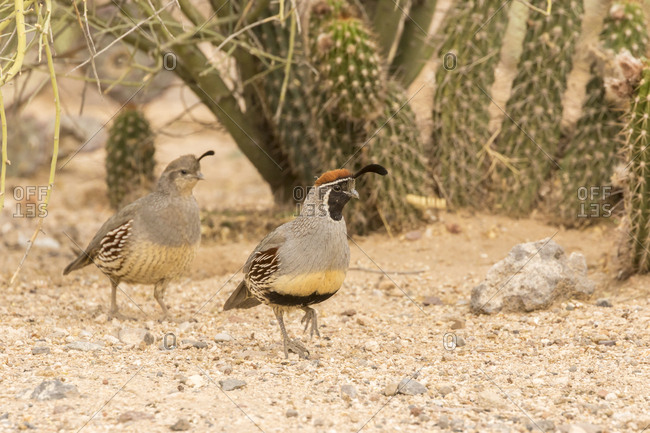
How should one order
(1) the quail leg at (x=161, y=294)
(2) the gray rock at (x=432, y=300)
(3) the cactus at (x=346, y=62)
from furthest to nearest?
(3) the cactus at (x=346, y=62) < (2) the gray rock at (x=432, y=300) < (1) the quail leg at (x=161, y=294)

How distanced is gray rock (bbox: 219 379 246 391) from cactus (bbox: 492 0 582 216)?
3688 millimetres

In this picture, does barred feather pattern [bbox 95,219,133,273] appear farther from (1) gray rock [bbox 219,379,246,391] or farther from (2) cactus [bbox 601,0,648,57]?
(2) cactus [bbox 601,0,648,57]

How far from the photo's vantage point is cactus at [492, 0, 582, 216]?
632cm

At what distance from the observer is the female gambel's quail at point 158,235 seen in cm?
493

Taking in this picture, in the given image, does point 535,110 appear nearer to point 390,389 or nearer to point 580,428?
point 390,389

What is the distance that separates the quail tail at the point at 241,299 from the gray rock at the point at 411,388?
1.27 m

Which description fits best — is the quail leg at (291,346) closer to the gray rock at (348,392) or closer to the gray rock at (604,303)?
the gray rock at (348,392)

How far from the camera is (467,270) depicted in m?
5.93

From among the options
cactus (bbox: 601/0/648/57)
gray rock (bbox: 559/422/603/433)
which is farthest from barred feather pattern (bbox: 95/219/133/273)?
cactus (bbox: 601/0/648/57)

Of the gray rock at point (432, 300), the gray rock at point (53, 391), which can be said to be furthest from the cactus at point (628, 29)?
the gray rock at point (53, 391)

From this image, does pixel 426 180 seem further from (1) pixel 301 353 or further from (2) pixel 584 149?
(1) pixel 301 353

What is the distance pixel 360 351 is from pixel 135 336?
4.18 ft

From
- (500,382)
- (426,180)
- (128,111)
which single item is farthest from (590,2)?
(500,382)

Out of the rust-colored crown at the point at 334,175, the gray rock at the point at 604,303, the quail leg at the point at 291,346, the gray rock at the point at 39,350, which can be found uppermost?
the rust-colored crown at the point at 334,175
